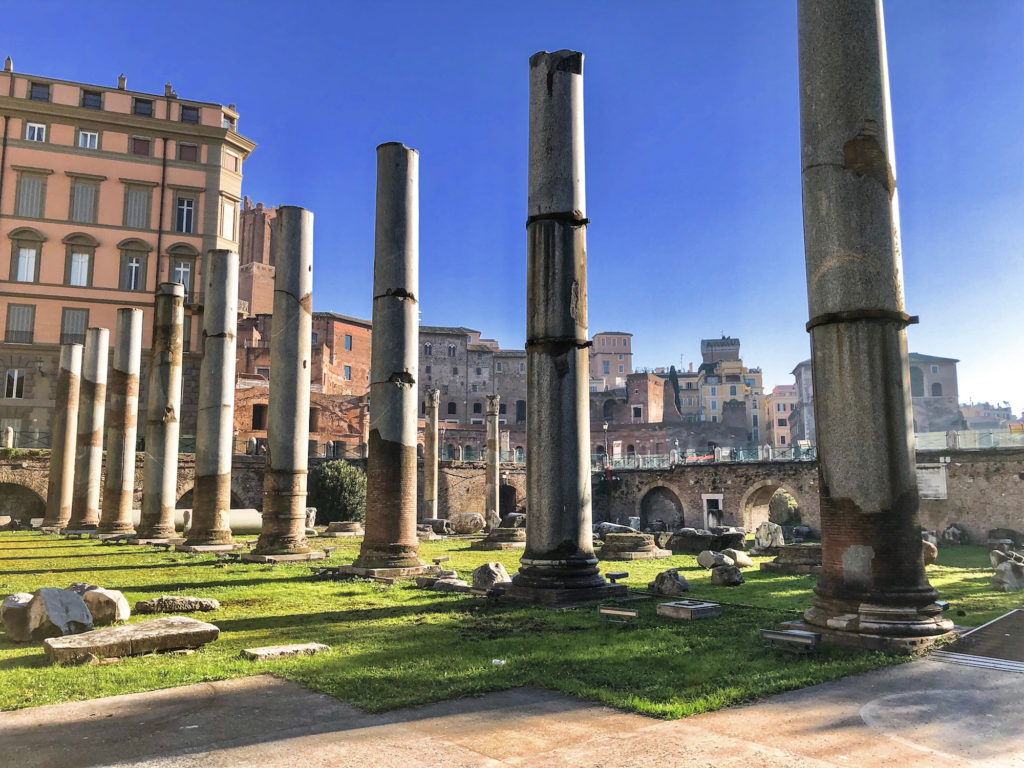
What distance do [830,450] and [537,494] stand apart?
3339 millimetres

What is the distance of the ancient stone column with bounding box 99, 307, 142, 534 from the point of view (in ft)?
61.2

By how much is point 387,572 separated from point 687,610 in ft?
15.3

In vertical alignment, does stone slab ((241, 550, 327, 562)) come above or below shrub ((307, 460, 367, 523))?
below

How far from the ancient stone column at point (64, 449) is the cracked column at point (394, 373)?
13864 millimetres

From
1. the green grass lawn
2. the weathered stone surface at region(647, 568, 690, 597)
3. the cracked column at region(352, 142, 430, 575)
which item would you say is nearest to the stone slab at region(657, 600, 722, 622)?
the green grass lawn

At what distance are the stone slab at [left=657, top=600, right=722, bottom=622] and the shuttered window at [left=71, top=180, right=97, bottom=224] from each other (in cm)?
3367

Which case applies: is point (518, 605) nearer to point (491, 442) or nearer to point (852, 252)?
point (852, 252)

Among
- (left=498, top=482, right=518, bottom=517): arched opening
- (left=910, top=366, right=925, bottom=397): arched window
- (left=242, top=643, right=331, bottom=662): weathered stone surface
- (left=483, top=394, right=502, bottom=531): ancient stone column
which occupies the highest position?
(left=910, top=366, right=925, bottom=397): arched window

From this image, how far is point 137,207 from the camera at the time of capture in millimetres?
34562

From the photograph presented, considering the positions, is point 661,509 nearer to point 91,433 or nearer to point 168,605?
point 91,433

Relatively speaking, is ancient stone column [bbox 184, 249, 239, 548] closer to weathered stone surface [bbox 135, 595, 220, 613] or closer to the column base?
the column base

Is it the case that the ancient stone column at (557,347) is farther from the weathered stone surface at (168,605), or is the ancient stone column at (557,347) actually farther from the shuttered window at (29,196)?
the shuttered window at (29,196)

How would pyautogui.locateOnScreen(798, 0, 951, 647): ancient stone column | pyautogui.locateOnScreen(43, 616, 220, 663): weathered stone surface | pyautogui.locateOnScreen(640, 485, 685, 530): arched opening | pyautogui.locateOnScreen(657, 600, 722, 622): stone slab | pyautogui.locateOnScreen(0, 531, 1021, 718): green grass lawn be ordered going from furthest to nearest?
1. pyautogui.locateOnScreen(640, 485, 685, 530): arched opening
2. pyautogui.locateOnScreen(657, 600, 722, 622): stone slab
3. pyautogui.locateOnScreen(798, 0, 951, 647): ancient stone column
4. pyautogui.locateOnScreen(43, 616, 220, 663): weathered stone surface
5. pyautogui.locateOnScreen(0, 531, 1021, 718): green grass lawn

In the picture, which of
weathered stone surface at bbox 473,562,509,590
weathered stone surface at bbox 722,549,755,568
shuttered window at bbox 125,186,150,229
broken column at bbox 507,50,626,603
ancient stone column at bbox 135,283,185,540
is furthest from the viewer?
shuttered window at bbox 125,186,150,229
